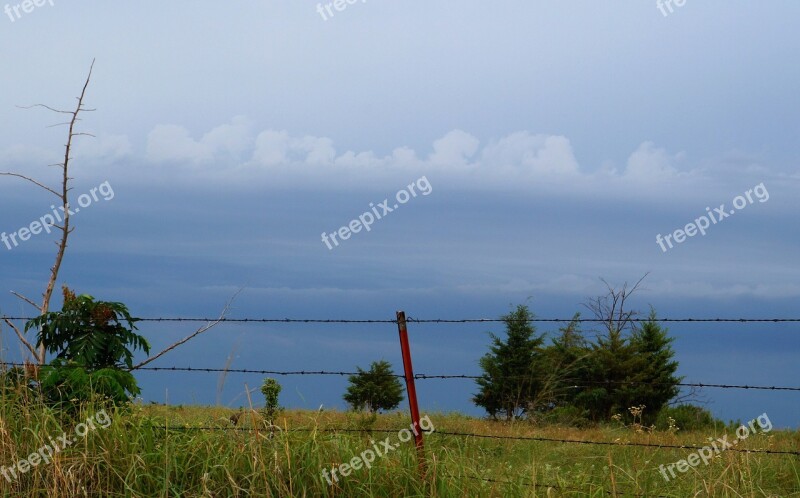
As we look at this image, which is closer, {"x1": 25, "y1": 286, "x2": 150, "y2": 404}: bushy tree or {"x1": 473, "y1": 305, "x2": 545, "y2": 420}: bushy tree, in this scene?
{"x1": 25, "y1": 286, "x2": 150, "y2": 404}: bushy tree

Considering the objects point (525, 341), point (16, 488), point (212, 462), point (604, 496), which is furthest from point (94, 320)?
point (525, 341)

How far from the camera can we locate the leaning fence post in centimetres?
543

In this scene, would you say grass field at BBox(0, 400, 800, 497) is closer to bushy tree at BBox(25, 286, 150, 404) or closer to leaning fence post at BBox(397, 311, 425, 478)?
leaning fence post at BBox(397, 311, 425, 478)

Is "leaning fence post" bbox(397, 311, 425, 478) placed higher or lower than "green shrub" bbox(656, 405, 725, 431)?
higher

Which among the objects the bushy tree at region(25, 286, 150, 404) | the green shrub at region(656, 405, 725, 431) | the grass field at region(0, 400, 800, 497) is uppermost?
the bushy tree at region(25, 286, 150, 404)

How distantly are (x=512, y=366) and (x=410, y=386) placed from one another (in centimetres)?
1210

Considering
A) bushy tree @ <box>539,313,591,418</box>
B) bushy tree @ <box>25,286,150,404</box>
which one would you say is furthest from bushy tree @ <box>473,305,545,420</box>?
bushy tree @ <box>25,286,150,404</box>

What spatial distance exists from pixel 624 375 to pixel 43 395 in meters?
13.4

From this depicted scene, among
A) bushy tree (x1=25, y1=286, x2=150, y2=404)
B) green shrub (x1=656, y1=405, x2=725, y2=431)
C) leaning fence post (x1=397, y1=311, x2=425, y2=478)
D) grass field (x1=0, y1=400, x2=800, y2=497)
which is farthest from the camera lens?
green shrub (x1=656, y1=405, x2=725, y2=431)

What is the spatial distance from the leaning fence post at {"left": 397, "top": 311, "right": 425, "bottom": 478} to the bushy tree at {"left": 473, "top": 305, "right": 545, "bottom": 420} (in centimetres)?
1104

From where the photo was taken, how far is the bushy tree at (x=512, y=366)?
1652 centimetres

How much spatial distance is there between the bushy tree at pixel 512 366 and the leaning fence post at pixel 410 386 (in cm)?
1104

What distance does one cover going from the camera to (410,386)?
219 inches

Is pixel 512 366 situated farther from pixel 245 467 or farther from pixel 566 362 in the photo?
pixel 245 467
